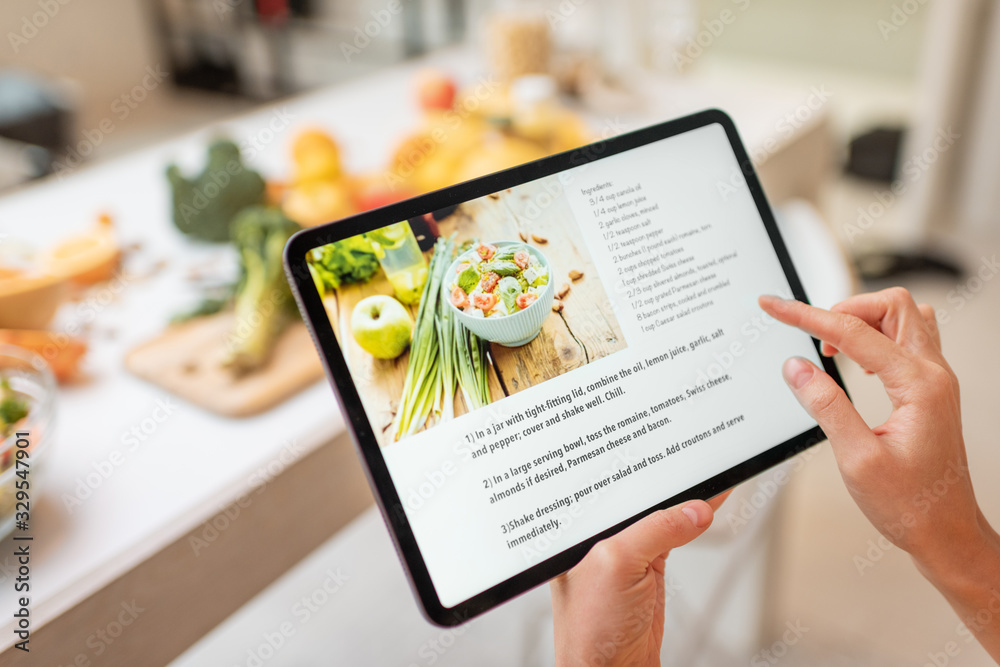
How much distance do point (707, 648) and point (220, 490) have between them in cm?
110

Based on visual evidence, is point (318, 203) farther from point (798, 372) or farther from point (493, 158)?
point (798, 372)

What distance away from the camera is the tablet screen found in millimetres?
533

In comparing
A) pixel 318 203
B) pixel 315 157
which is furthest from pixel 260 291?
pixel 315 157

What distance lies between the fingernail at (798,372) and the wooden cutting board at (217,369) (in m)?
0.53

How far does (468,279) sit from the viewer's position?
0.56 meters

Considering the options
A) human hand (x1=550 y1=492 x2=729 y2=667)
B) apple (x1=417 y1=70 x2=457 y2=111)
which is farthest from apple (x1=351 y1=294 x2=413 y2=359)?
apple (x1=417 y1=70 x2=457 y2=111)

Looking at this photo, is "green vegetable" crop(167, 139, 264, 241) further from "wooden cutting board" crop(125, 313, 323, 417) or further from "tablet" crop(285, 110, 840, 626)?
"tablet" crop(285, 110, 840, 626)

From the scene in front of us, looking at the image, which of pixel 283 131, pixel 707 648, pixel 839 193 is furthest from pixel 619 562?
pixel 839 193

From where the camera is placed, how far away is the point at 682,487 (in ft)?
1.93

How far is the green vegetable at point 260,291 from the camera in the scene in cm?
86

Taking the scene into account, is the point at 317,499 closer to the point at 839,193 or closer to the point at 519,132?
the point at 519,132

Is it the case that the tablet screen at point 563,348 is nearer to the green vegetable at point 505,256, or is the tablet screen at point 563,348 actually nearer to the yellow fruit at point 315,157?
the green vegetable at point 505,256

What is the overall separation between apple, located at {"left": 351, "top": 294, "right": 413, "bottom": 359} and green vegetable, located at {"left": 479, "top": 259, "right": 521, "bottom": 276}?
3.1 inches

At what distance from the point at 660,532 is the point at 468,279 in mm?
253
